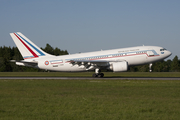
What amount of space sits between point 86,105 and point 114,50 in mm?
24644

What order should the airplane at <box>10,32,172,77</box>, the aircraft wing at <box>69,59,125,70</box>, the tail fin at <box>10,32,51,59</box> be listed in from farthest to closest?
the tail fin at <box>10,32,51,59</box>, the airplane at <box>10,32,172,77</box>, the aircraft wing at <box>69,59,125,70</box>

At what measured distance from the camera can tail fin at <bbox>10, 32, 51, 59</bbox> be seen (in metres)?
39.2

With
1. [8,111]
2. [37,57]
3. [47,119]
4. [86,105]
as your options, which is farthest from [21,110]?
[37,57]

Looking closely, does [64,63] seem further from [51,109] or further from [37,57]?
[51,109]

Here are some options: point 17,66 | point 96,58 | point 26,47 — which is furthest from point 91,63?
point 17,66

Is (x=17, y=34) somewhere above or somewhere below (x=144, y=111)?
above

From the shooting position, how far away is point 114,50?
36562 millimetres

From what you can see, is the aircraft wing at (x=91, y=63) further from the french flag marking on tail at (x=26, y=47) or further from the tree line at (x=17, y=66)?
the tree line at (x=17, y=66)

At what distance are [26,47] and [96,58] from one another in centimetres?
1207

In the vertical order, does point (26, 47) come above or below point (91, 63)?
above

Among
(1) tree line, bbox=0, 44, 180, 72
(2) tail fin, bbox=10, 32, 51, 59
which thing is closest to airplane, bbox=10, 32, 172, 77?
(2) tail fin, bbox=10, 32, 51, 59

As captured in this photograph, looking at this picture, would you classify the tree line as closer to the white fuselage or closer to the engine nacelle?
the white fuselage

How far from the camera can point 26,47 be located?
129ft

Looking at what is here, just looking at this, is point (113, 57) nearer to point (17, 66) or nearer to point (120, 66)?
point (120, 66)
